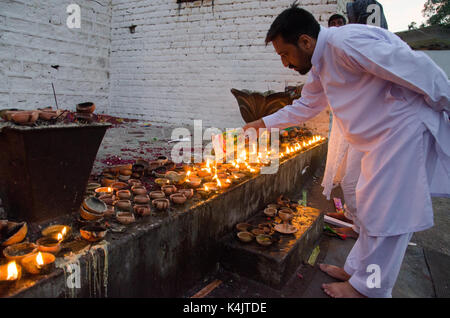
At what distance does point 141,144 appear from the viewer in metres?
5.10

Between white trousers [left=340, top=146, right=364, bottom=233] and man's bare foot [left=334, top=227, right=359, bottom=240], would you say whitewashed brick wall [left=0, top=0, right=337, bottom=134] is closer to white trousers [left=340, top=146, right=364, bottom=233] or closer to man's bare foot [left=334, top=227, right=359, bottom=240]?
man's bare foot [left=334, top=227, right=359, bottom=240]

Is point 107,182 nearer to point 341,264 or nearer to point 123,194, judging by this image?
point 123,194

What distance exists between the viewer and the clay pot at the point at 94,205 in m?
1.70

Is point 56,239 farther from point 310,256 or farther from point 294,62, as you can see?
point 310,256

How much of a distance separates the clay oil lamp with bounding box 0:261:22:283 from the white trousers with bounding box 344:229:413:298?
1900 millimetres

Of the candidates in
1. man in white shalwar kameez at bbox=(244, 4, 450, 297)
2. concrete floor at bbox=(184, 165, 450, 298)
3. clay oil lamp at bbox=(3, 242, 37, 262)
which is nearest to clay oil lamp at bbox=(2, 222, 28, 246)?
clay oil lamp at bbox=(3, 242, 37, 262)

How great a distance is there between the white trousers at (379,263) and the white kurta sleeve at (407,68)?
2.83 feet

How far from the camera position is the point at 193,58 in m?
7.76

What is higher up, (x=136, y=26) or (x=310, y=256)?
(x=136, y=26)

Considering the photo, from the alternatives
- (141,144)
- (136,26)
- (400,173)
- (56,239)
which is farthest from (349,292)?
(136,26)

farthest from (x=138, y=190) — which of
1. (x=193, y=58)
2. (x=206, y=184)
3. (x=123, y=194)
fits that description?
(x=193, y=58)

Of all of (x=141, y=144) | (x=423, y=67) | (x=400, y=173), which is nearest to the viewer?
(x=423, y=67)

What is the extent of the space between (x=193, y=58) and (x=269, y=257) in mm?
6654
